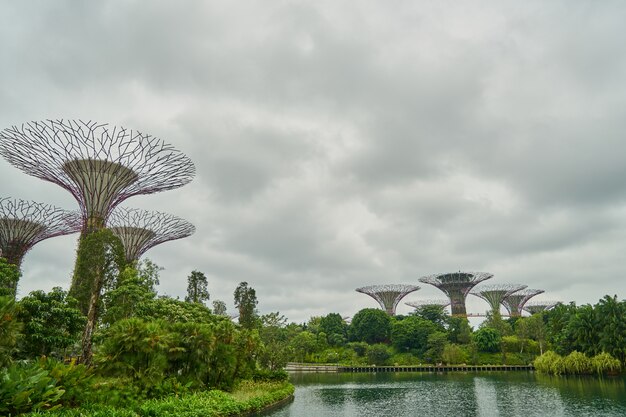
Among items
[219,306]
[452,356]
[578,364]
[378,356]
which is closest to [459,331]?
[452,356]

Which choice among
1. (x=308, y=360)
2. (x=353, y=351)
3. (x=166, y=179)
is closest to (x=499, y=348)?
(x=353, y=351)

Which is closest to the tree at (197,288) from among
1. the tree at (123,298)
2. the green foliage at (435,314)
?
the tree at (123,298)

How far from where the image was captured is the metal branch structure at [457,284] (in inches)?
4060

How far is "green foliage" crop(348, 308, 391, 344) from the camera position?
3661 inches

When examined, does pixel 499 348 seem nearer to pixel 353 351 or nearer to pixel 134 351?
pixel 353 351

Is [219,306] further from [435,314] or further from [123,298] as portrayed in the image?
[435,314]

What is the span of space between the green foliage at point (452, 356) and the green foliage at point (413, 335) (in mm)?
7082

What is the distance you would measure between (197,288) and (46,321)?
22555 millimetres

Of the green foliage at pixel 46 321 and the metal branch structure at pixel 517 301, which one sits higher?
the metal branch structure at pixel 517 301

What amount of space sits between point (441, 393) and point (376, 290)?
7631 centimetres

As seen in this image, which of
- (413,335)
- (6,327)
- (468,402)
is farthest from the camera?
(413,335)

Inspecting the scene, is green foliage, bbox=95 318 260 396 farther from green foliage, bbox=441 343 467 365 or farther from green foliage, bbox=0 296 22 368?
green foliage, bbox=441 343 467 365

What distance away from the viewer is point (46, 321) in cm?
2720

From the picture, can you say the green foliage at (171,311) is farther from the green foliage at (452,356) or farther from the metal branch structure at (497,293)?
the metal branch structure at (497,293)
